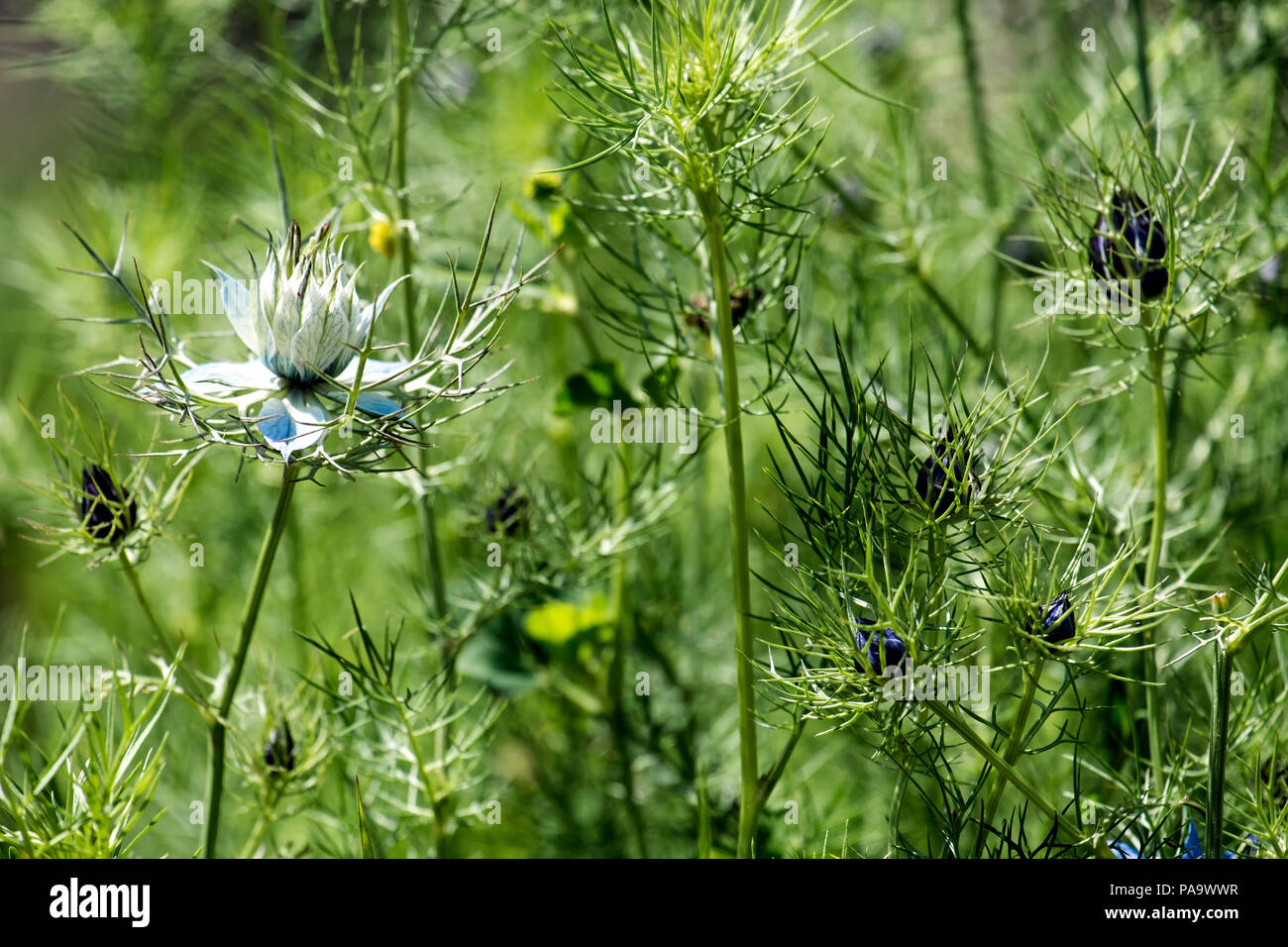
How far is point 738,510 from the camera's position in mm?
505

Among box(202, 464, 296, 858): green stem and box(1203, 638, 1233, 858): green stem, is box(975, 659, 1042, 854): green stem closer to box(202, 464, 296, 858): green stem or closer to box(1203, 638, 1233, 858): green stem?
box(1203, 638, 1233, 858): green stem

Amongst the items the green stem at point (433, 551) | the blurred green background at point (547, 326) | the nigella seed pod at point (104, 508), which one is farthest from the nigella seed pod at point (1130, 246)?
the nigella seed pod at point (104, 508)

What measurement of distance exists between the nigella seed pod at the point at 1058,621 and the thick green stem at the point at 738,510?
0.13 metres

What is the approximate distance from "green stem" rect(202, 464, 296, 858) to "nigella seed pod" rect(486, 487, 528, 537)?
172mm

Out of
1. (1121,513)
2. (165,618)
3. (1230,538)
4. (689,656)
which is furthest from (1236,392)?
(165,618)

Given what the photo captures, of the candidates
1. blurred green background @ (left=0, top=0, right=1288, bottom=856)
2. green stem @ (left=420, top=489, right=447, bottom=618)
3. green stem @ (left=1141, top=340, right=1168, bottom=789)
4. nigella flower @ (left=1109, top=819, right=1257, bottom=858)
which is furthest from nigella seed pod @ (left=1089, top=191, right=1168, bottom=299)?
green stem @ (left=420, top=489, right=447, bottom=618)

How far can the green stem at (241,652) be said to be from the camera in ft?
1.46

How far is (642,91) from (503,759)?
33.6 inches

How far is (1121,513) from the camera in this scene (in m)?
0.63

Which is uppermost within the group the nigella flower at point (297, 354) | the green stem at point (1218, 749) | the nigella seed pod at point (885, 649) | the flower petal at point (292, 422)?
the nigella flower at point (297, 354)

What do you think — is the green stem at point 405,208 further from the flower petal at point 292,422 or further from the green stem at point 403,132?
the flower petal at point 292,422

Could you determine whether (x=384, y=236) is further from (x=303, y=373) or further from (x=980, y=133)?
(x=980, y=133)

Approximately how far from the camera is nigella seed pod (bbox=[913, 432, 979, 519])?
0.46 meters
